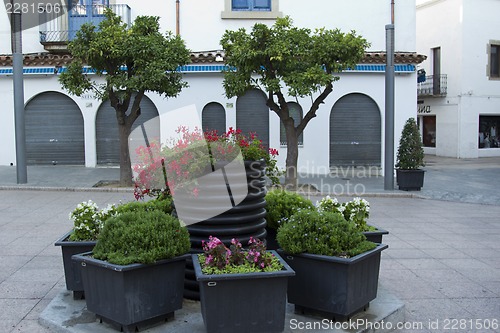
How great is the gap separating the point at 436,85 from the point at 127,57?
60.8 ft

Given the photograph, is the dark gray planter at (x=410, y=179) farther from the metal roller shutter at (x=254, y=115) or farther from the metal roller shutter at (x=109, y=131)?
the metal roller shutter at (x=109, y=131)

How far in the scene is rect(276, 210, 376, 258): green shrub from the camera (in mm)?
4469

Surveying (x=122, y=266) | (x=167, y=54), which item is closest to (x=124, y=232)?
(x=122, y=266)

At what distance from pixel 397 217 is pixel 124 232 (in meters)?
7.29

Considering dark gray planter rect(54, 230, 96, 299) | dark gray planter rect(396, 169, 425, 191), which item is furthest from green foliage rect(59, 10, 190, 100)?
dark gray planter rect(54, 230, 96, 299)

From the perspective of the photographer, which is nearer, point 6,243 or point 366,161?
point 6,243

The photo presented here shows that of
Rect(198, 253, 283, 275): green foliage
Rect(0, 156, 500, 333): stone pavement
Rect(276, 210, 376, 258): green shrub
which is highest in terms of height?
Rect(276, 210, 376, 258): green shrub

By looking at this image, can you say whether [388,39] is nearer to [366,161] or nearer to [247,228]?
[366,161]

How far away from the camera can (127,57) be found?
526 inches

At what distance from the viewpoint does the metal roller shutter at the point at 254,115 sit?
59.7 feet

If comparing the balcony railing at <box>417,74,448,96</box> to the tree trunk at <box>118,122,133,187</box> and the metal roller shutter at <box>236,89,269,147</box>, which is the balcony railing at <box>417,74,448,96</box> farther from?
the tree trunk at <box>118,122,133,187</box>

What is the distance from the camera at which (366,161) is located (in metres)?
18.4

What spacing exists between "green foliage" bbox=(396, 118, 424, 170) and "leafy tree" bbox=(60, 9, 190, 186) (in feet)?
19.5

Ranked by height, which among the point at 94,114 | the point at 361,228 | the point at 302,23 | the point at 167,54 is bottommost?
the point at 361,228
